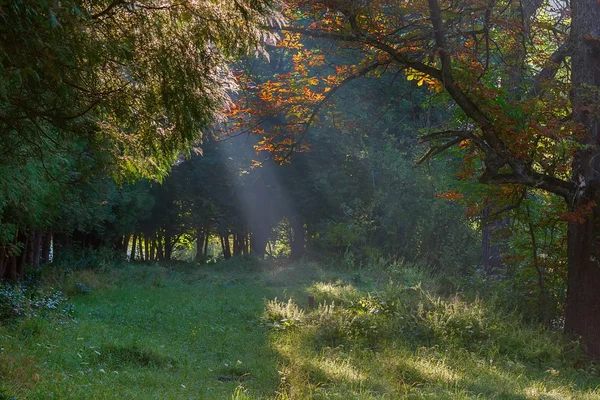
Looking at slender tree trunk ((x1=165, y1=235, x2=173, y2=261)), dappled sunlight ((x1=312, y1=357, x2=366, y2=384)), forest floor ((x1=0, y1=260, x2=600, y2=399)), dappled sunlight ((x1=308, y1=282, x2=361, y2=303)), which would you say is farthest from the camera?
slender tree trunk ((x1=165, y1=235, x2=173, y2=261))

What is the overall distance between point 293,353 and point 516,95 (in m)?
5.44

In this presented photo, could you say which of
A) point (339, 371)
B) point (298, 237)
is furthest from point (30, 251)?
point (298, 237)

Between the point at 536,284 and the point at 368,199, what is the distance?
57.6 feet

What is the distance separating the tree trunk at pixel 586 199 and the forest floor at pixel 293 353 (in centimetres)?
52

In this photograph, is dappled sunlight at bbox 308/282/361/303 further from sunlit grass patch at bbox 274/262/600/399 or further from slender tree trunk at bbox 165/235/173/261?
slender tree trunk at bbox 165/235/173/261

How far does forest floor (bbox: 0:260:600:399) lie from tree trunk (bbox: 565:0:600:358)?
0.52 metres

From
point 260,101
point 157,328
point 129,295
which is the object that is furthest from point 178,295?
point 260,101

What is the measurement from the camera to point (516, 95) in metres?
10.3

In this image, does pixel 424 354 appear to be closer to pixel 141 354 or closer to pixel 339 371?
pixel 339 371

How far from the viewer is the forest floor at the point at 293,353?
7.46 metres

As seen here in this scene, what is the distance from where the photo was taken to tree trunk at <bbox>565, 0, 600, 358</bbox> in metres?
10.1

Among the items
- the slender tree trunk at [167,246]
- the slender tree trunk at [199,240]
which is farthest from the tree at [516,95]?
the slender tree trunk at [167,246]

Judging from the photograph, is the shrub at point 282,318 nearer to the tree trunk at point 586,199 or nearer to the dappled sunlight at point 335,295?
the dappled sunlight at point 335,295

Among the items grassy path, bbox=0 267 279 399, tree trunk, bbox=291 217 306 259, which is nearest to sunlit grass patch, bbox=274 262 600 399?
grassy path, bbox=0 267 279 399
